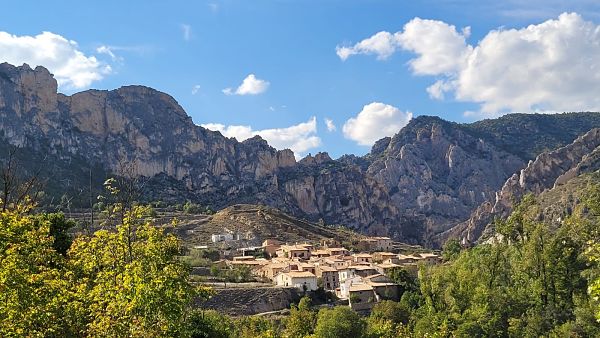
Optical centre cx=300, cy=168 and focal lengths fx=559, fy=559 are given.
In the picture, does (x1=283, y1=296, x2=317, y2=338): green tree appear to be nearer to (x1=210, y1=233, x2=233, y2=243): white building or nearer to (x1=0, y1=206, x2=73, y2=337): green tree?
(x1=0, y1=206, x2=73, y2=337): green tree

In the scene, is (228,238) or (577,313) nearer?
(577,313)

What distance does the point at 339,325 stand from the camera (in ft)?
185

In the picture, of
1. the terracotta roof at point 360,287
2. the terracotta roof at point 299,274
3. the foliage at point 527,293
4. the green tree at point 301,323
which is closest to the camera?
the foliage at point 527,293

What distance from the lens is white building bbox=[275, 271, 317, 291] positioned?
81.1m

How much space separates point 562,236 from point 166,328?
48946 mm

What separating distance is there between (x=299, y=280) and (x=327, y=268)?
9.85 meters

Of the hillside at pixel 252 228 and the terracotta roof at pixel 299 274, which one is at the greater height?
the hillside at pixel 252 228

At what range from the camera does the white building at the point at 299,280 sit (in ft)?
266

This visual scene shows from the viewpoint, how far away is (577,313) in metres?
47.7

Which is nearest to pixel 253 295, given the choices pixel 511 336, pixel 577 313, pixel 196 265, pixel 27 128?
pixel 196 265

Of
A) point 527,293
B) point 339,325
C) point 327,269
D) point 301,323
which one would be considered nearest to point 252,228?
point 327,269

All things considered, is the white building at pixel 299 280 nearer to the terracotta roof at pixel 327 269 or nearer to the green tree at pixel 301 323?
the terracotta roof at pixel 327 269

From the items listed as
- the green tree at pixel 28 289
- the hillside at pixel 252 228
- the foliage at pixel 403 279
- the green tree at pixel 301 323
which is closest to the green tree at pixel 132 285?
the green tree at pixel 28 289

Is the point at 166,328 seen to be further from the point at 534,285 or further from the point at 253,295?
the point at 253,295
